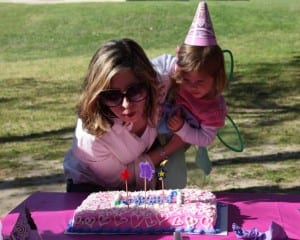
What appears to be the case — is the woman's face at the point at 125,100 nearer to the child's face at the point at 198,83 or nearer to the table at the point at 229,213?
the child's face at the point at 198,83

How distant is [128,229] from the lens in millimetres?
2309

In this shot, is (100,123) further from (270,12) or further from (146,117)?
(270,12)

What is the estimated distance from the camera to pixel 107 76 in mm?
→ 2531

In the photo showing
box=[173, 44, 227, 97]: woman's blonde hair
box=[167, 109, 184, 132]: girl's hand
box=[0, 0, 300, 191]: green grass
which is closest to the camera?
box=[173, 44, 227, 97]: woman's blonde hair

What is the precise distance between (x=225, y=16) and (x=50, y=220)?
12.9 m

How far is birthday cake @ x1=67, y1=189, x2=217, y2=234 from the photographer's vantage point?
7.52 feet

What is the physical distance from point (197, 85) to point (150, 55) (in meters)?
8.46

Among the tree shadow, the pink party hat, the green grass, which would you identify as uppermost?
the pink party hat

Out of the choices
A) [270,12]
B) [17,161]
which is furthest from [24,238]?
[270,12]

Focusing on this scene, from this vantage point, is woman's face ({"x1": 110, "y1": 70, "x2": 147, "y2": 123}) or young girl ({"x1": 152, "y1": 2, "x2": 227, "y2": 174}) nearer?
woman's face ({"x1": 110, "y1": 70, "x2": 147, "y2": 123})

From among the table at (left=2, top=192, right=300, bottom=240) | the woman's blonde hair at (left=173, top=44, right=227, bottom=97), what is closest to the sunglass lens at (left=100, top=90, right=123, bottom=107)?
the woman's blonde hair at (left=173, top=44, right=227, bottom=97)

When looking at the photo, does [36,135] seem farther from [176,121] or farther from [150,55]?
[150,55]

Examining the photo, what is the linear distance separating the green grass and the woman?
0.54 meters

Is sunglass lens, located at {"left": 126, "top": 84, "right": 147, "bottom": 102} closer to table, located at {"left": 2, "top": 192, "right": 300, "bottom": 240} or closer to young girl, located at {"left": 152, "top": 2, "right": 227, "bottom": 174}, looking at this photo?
young girl, located at {"left": 152, "top": 2, "right": 227, "bottom": 174}
